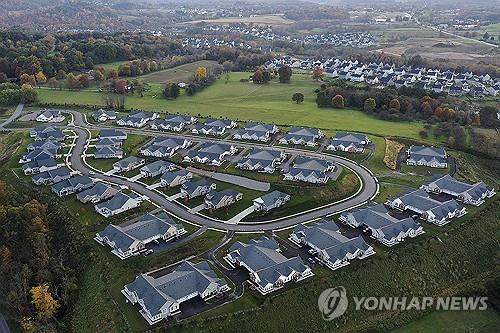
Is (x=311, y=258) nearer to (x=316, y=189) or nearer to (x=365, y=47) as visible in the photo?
(x=316, y=189)

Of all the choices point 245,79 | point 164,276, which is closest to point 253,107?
point 245,79

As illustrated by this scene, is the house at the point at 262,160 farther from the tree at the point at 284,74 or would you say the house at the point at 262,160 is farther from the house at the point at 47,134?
the tree at the point at 284,74

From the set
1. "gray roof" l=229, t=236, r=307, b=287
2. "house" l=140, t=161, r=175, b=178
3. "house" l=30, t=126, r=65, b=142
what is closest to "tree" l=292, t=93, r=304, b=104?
"house" l=140, t=161, r=175, b=178

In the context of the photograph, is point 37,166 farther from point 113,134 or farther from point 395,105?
point 395,105

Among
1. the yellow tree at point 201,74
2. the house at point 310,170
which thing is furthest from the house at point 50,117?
the house at point 310,170

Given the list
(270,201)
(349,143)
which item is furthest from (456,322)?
(349,143)
